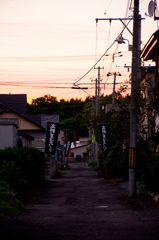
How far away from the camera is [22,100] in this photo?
5456 centimetres

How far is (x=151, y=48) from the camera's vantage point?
22.7 meters

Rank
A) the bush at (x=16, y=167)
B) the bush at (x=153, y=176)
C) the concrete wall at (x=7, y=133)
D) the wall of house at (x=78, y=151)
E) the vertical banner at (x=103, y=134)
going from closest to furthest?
the bush at (x=153, y=176), the bush at (x=16, y=167), the concrete wall at (x=7, y=133), the vertical banner at (x=103, y=134), the wall of house at (x=78, y=151)

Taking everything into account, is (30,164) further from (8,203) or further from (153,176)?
(153,176)

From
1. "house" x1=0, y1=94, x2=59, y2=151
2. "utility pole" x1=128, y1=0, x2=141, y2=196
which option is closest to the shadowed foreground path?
"utility pole" x1=128, y1=0, x2=141, y2=196

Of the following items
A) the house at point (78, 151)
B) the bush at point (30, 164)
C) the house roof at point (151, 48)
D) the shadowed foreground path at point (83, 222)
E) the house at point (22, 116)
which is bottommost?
the house at point (78, 151)

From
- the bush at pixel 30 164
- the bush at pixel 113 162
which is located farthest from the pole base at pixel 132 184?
the bush at pixel 113 162

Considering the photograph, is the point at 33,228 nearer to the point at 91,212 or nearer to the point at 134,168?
the point at 91,212

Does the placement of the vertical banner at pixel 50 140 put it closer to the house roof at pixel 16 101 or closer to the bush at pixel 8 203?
the bush at pixel 8 203

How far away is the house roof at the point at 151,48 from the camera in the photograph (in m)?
20.9

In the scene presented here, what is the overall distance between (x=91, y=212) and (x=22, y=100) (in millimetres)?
42240

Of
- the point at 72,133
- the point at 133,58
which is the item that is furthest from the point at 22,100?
Result: the point at 72,133

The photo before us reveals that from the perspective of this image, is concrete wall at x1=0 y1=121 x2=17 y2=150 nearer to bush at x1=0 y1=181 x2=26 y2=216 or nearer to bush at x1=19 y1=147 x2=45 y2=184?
bush at x1=19 y1=147 x2=45 y2=184

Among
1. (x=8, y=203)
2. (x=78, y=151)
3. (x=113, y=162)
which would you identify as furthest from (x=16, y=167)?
(x=78, y=151)

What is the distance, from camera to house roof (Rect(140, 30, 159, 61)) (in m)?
20.9
